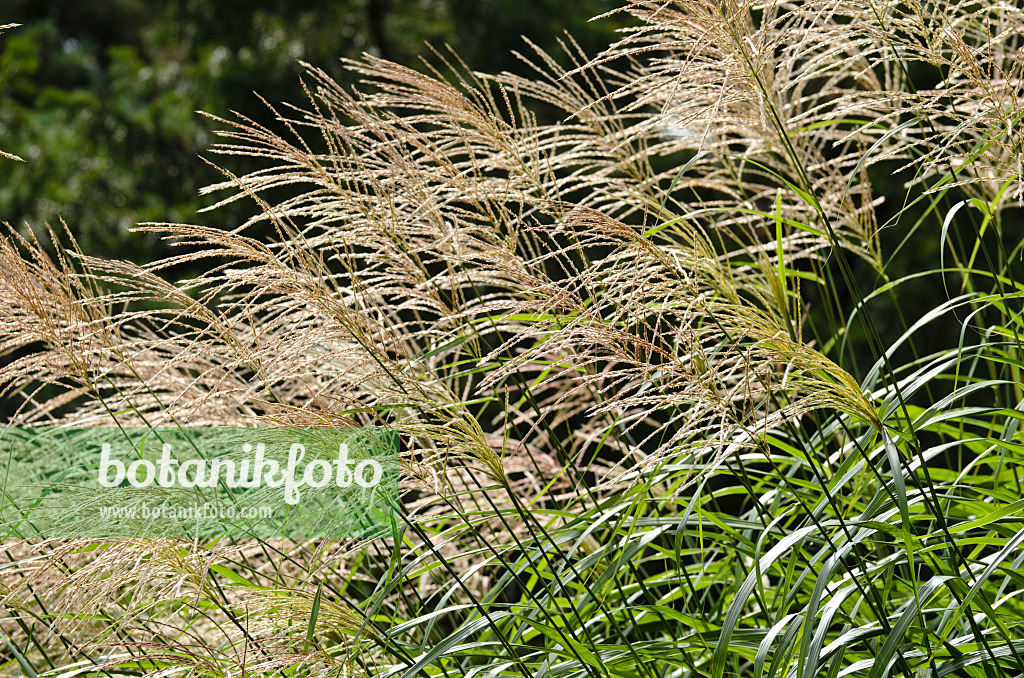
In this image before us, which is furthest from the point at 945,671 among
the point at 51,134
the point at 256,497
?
the point at 51,134

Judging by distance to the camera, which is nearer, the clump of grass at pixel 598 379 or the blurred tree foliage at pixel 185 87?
the clump of grass at pixel 598 379

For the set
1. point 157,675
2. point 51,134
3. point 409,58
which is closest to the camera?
point 157,675

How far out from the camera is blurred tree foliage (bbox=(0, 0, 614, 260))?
704 centimetres

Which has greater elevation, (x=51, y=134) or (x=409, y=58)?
(x=409, y=58)

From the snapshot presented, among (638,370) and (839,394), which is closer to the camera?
(839,394)

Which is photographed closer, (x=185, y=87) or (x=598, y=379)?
(x=598, y=379)

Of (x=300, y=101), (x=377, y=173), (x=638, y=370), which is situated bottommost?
(x=300, y=101)

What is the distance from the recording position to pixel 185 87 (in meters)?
8.48

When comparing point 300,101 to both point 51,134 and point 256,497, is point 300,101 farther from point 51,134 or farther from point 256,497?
point 256,497

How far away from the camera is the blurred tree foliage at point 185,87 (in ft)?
23.1

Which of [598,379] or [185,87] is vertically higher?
[598,379]

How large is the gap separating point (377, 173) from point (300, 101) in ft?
19.3

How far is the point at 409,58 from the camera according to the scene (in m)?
7.80

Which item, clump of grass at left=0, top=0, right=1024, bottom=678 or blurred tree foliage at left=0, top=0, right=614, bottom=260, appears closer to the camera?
clump of grass at left=0, top=0, right=1024, bottom=678
